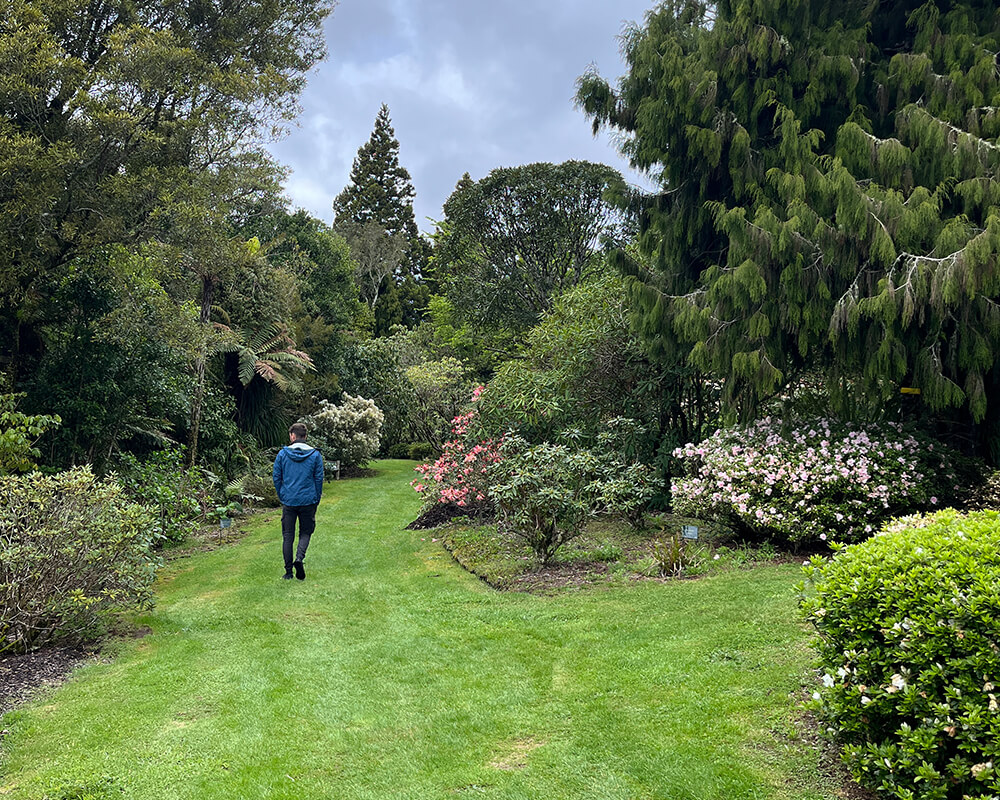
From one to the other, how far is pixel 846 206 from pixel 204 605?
703 centimetres

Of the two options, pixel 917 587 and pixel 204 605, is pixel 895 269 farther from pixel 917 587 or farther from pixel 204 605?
pixel 204 605

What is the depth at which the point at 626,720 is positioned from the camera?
11.3ft

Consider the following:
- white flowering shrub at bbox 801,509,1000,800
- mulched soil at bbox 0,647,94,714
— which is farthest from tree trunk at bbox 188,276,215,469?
white flowering shrub at bbox 801,509,1000,800

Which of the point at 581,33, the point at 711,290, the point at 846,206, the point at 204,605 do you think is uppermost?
the point at 581,33

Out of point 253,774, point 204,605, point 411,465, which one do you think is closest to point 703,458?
point 204,605

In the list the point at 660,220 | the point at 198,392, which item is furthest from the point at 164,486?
the point at 660,220

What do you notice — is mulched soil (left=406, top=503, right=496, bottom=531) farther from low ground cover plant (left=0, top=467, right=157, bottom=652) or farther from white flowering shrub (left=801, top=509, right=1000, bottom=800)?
white flowering shrub (left=801, top=509, right=1000, bottom=800)

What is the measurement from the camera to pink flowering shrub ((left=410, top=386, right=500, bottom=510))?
30.8 ft

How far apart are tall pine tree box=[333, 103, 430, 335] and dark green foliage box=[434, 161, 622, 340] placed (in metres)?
15.3

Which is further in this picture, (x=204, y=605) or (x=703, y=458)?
(x=703, y=458)

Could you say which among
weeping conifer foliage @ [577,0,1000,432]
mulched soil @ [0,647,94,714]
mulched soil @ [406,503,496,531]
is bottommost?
mulched soil @ [0,647,94,714]

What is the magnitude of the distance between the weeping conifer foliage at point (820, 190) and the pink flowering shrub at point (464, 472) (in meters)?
2.78

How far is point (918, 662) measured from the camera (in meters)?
2.49

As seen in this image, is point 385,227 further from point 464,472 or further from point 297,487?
point 297,487
